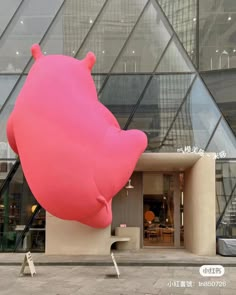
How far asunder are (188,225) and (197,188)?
89.1 inches

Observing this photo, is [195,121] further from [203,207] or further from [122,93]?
[203,207]

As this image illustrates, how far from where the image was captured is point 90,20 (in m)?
21.1

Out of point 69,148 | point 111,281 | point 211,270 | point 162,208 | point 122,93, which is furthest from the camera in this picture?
point 162,208

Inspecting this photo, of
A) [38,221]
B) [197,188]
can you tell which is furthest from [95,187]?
[38,221]

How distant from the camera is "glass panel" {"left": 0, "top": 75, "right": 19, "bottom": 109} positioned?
20.5 meters

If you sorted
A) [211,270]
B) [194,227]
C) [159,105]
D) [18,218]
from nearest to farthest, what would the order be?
[211,270], [194,227], [18,218], [159,105]

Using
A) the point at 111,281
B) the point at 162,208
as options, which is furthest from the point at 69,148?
the point at 162,208

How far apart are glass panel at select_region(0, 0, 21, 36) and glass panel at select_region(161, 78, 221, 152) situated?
27.4 ft

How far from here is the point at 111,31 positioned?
21078 mm

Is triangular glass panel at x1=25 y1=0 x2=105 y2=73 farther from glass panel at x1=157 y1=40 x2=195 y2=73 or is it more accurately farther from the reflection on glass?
glass panel at x1=157 y1=40 x2=195 y2=73

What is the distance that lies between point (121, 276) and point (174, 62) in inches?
402

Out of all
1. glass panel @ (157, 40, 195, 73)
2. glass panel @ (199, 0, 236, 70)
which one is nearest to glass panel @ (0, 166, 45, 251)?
glass panel @ (157, 40, 195, 73)

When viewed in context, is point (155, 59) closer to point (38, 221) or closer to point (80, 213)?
point (38, 221)

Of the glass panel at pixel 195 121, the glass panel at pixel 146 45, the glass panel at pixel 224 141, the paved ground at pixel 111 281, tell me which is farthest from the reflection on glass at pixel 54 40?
the paved ground at pixel 111 281
